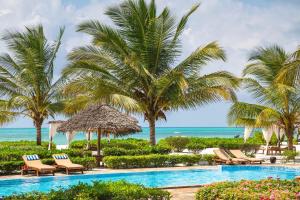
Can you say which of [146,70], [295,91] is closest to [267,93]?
[295,91]

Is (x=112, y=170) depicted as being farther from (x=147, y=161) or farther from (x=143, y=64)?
(x=143, y=64)

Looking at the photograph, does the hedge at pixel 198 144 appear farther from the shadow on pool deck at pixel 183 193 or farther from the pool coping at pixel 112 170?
the shadow on pool deck at pixel 183 193

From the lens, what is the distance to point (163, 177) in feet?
52.9

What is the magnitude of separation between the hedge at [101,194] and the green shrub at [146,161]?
29.4ft

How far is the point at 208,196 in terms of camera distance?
8.15 m

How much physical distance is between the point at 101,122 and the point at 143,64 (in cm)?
329

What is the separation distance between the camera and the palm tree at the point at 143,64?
62.7 ft

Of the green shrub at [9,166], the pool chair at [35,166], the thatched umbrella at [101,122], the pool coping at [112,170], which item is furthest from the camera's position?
the thatched umbrella at [101,122]

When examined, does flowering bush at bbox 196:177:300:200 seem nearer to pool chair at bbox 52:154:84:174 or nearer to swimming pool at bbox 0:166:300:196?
swimming pool at bbox 0:166:300:196

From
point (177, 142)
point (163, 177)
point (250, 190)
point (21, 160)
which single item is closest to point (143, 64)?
point (163, 177)

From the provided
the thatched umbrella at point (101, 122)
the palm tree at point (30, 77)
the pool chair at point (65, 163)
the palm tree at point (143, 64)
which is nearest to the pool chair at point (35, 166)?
the pool chair at point (65, 163)

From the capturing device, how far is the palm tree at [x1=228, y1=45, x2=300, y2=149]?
20.2 metres

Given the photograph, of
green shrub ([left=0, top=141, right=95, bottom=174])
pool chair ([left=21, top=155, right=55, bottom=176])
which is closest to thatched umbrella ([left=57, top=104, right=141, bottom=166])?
green shrub ([left=0, top=141, right=95, bottom=174])

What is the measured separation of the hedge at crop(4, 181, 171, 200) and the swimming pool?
4535mm
